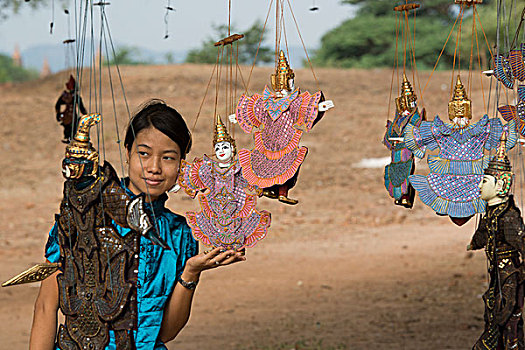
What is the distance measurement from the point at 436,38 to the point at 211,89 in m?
7.02

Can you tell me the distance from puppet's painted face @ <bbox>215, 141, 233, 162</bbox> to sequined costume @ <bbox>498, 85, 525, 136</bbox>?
910 mm

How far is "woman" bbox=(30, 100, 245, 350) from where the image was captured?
2.30 m

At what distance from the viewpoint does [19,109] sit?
1448 cm

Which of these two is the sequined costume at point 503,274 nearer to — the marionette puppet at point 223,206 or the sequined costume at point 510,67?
the sequined costume at point 510,67

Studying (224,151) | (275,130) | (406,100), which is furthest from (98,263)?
(406,100)

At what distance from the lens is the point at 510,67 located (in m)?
2.35

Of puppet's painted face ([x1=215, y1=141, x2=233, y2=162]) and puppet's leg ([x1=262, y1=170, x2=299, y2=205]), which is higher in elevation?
puppet's painted face ([x1=215, y1=141, x2=233, y2=162])

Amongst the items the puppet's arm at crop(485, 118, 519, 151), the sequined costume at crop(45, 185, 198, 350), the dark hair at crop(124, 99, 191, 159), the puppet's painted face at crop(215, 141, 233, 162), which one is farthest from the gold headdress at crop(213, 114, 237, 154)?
the puppet's arm at crop(485, 118, 519, 151)

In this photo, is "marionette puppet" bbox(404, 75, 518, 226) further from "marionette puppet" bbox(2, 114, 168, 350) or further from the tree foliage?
the tree foliage

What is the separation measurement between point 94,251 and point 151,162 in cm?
35

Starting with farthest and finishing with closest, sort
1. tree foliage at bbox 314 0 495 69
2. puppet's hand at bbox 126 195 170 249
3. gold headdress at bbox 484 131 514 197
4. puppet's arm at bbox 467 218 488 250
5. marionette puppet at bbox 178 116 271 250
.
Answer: tree foliage at bbox 314 0 495 69 → marionette puppet at bbox 178 116 271 250 → puppet's arm at bbox 467 218 488 250 → gold headdress at bbox 484 131 514 197 → puppet's hand at bbox 126 195 170 249

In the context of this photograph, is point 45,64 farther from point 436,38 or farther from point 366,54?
point 436,38

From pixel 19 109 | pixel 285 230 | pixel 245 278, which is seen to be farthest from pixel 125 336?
pixel 19 109

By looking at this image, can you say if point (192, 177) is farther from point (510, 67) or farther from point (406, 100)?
point (510, 67)
